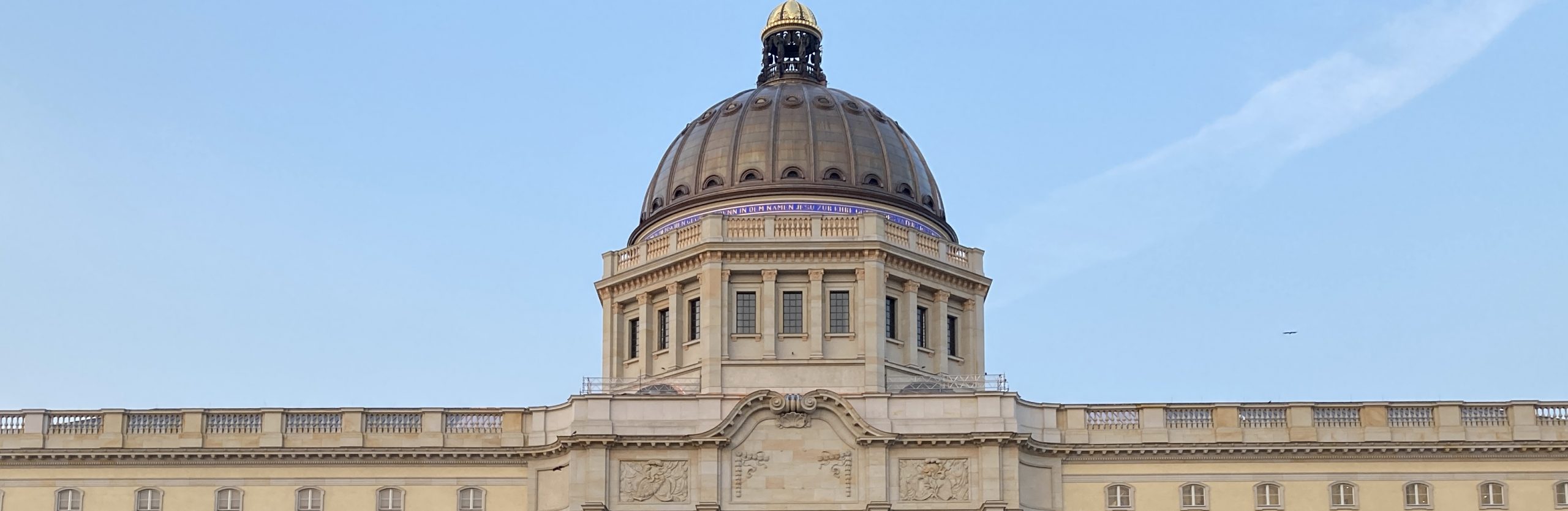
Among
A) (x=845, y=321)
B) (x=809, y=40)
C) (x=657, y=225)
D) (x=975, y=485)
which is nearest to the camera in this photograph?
(x=975, y=485)

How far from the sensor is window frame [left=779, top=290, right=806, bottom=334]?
74.4 metres

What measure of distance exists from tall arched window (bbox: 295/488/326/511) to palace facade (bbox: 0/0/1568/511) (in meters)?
0.06

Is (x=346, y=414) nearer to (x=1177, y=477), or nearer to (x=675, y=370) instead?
(x=675, y=370)

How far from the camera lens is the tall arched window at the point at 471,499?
2744 inches

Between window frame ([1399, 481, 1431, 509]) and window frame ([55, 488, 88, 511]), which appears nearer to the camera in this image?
window frame ([1399, 481, 1431, 509])

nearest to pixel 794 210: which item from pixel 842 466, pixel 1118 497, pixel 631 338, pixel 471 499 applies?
pixel 631 338

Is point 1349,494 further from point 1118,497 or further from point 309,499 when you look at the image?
point 309,499

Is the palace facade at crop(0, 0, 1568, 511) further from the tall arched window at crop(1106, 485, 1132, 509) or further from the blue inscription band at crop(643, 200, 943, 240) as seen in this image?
the blue inscription band at crop(643, 200, 943, 240)

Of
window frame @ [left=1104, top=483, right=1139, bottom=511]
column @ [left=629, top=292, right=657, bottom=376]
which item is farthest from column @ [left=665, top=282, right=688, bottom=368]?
window frame @ [left=1104, top=483, right=1139, bottom=511]

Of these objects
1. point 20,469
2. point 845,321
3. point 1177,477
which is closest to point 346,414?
point 20,469

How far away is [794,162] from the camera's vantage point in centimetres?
7975

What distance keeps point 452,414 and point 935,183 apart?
2230cm

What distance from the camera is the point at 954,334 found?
3081 inches

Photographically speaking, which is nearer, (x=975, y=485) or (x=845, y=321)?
(x=975, y=485)
